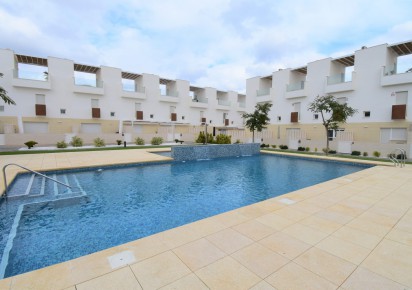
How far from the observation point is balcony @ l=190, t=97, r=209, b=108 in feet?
119

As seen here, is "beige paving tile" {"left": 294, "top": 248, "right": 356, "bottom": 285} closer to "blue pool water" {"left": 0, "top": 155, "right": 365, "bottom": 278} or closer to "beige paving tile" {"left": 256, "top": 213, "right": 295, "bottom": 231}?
"beige paving tile" {"left": 256, "top": 213, "right": 295, "bottom": 231}

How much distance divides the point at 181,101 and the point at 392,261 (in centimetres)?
3390

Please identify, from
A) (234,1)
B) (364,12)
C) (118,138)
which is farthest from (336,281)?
(118,138)

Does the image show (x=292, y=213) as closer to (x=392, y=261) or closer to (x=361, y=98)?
(x=392, y=261)

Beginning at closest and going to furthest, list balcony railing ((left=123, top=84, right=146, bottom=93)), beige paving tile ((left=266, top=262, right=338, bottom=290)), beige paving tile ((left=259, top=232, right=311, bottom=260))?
beige paving tile ((left=266, top=262, right=338, bottom=290)) < beige paving tile ((left=259, top=232, right=311, bottom=260)) < balcony railing ((left=123, top=84, right=146, bottom=93))

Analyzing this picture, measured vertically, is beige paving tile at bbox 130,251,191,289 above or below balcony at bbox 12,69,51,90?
below

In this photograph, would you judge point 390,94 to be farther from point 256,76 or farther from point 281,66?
point 256,76

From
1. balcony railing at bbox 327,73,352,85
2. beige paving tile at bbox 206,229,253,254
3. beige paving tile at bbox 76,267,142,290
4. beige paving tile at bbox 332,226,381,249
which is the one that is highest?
balcony railing at bbox 327,73,352,85

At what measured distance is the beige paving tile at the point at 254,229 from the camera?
395cm

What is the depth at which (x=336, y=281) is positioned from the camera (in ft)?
9.00

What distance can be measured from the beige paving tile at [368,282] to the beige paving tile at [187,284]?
1.84 m

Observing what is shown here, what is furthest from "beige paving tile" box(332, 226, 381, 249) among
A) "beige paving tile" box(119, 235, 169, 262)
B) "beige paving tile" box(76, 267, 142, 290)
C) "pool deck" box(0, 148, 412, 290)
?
"beige paving tile" box(76, 267, 142, 290)

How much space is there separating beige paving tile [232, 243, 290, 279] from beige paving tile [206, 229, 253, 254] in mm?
124

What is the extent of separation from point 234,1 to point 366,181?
38.4 ft
